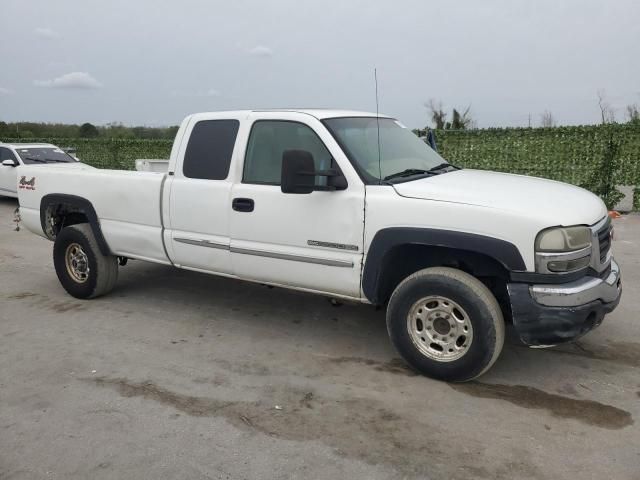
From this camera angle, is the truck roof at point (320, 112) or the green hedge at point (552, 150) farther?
the green hedge at point (552, 150)

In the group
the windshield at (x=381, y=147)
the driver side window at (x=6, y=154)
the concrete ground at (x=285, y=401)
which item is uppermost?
the driver side window at (x=6, y=154)

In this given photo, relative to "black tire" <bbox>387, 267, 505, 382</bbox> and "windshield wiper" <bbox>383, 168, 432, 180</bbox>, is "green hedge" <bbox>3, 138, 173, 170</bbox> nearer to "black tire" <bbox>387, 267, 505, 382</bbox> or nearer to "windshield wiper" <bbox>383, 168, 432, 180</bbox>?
"windshield wiper" <bbox>383, 168, 432, 180</bbox>

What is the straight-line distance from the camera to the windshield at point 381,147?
4.21 meters

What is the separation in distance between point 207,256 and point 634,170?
10681 millimetres

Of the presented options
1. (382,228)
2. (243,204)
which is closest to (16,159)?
(243,204)

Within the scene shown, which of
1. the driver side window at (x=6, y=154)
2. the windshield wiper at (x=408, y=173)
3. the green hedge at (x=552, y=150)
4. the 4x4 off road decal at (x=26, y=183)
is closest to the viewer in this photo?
the windshield wiper at (x=408, y=173)

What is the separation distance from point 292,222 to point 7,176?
11734 millimetres

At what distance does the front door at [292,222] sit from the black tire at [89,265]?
1805 mm

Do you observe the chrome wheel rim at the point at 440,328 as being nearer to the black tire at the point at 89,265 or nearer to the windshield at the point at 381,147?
the windshield at the point at 381,147

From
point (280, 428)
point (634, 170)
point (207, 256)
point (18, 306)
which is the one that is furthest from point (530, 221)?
point (634, 170)

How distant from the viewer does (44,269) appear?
24.0ft

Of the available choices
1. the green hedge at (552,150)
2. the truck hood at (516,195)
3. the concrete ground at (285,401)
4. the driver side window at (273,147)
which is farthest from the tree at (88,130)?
the truck hood at (516,195)

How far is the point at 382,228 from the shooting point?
155 inches

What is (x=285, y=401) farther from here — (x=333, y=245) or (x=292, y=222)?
(x=292, y=222)
